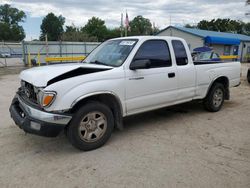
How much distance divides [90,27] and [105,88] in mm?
79428

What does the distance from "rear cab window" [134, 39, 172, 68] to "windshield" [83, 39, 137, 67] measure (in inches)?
8.6

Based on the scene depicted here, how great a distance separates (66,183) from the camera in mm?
2971

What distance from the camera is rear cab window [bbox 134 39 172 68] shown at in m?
4.43

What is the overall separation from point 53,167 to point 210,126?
11.2ft

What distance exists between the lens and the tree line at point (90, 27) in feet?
214

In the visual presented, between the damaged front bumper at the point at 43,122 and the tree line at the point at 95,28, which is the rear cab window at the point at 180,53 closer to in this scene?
the damaged front bumper at the point at 43,122

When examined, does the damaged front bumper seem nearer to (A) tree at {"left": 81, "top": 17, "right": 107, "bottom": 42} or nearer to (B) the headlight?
(B) the headlight

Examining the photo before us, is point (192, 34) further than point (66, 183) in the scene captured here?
Yes

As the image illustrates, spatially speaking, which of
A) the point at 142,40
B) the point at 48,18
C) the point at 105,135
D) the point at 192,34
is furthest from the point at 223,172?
the point at 48,18

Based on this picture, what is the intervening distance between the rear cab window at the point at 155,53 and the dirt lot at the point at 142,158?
1407mm

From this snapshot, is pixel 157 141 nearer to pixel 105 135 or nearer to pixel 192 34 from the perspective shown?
pixel 105 135

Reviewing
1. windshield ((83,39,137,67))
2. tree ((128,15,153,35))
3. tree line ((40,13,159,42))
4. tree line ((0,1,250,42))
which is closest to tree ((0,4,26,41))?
tree line ((0,1,250,42))

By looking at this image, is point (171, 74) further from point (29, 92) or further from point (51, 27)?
point (51, 27)

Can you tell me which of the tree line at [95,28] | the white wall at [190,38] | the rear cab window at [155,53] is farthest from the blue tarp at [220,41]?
the tree line at [95,28]
